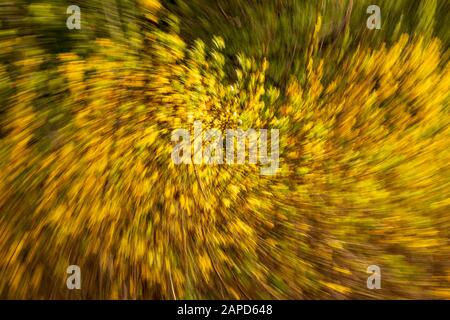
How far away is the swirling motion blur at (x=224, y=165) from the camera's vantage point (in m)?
2.43

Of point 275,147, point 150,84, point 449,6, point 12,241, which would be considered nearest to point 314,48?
point 275,147

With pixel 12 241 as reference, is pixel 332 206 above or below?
above

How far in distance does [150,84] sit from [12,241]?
132cm

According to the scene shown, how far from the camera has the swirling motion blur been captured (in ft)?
7.98

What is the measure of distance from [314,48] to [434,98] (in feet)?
3.31

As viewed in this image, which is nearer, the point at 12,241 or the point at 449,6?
the point at 12,241

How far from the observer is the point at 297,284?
283 centimetres

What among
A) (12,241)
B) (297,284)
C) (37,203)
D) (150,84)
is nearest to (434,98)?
(297,284)

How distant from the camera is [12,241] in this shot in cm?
238

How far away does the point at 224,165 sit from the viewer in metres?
2.92
